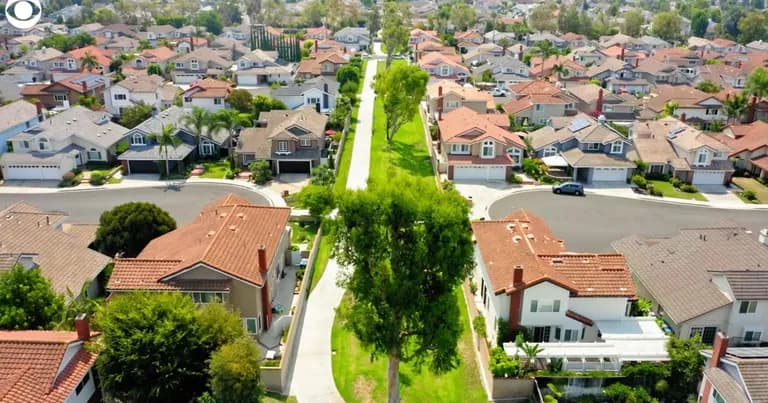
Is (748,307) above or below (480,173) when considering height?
above

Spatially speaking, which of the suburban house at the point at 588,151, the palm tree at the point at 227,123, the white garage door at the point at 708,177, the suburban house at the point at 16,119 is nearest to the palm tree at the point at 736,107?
the white garage door at the point at 708,177

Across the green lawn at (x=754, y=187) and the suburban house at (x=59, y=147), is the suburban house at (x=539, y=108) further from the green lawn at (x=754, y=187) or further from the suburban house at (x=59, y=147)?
the suburban house at (x=59, y=147)

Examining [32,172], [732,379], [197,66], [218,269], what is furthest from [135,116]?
[732,379]

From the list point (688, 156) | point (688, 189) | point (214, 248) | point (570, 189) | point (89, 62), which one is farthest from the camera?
point (89, 62)

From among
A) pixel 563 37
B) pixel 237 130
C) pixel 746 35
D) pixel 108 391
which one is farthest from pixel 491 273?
pixel 746 35

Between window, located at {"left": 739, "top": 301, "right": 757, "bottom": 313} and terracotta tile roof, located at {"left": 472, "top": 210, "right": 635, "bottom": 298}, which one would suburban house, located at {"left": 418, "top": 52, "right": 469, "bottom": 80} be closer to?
terracotta tile roof, located at {"left": 472, "top": 210, "right": 635, "bottom": 298}

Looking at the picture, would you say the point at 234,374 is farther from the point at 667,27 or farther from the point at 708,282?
the point at 667,27
